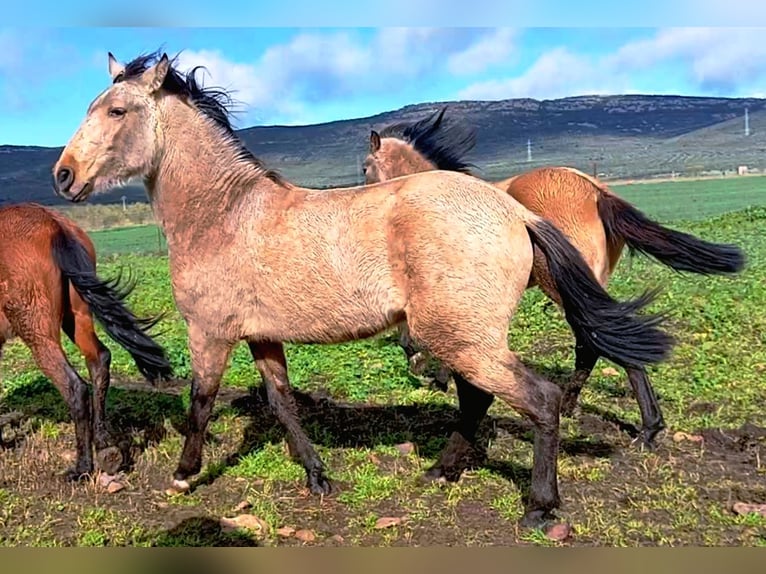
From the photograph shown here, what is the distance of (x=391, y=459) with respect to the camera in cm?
505

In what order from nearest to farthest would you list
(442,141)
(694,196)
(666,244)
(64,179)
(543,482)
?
1. (543,482)
2. (64,179)
3. (666,244)
4. (442,141)
5. (694,196)

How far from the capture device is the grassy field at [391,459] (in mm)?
3992

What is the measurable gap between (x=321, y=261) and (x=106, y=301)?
1.85 meters

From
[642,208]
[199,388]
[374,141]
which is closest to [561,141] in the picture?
[642,208]

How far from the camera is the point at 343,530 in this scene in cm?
404

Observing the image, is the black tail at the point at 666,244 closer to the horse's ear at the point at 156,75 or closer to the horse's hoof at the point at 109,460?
the horse's ear at the point at 156,75

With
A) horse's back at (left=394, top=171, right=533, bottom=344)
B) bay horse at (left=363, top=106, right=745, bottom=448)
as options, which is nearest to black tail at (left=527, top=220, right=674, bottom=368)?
horse's back at (left=394, top=171, right=533, bottom=344)

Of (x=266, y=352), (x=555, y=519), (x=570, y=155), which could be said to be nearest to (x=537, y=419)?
(x=555, y=519)

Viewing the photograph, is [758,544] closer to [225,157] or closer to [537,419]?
[537,419]

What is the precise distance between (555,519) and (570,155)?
33731mm

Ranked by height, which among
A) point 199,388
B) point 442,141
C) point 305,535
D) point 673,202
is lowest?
point 305,535

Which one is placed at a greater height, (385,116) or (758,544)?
(385,116)

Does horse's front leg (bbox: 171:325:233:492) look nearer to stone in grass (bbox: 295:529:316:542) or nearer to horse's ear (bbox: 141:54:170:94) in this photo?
stone in grass (bbox: 295:529:316:542)

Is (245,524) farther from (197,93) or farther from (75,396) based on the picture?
(197,93)
